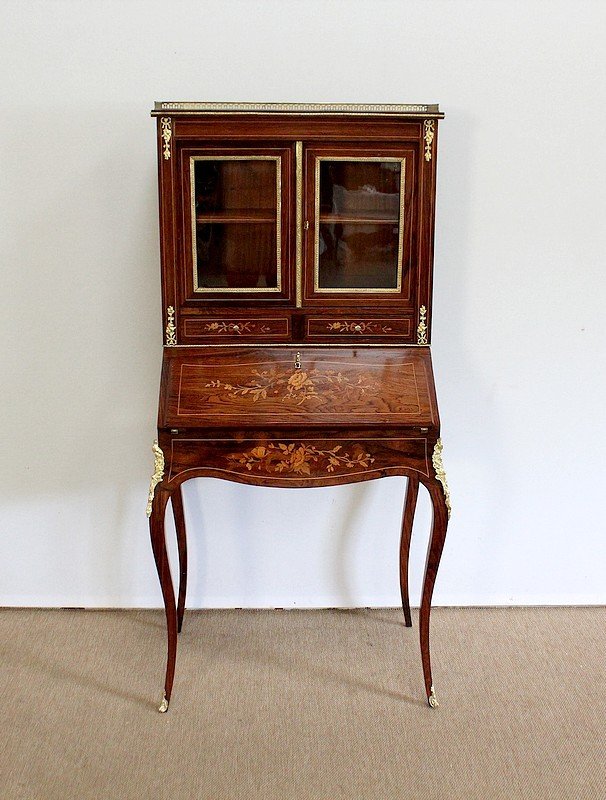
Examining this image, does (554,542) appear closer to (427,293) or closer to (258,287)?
(427,293)

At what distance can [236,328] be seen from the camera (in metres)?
2.59

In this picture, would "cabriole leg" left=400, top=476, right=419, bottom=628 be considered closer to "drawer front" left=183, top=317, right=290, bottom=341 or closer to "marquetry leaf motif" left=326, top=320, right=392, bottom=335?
"marquetry leaf motif" left=326, top=320, right=392, bottom=335

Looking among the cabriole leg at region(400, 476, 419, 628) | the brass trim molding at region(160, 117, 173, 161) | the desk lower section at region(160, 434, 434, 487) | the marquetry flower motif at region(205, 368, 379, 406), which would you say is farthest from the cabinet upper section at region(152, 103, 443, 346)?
the cabriole leg at region(400, 476, 419, 628)

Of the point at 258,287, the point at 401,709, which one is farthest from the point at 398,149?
the point at 401,709

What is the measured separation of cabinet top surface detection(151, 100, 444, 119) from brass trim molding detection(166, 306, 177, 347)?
603mm

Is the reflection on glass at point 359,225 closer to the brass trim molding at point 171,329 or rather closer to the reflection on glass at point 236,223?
the reflection on glass at point 236,223

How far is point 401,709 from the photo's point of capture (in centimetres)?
260

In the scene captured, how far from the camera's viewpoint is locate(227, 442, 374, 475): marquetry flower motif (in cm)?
246

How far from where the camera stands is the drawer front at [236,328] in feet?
8.48

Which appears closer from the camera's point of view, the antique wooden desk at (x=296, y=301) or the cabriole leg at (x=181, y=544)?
the antique wooden desk at (x=296, y=301)

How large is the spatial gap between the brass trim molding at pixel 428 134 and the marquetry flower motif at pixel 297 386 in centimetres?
73

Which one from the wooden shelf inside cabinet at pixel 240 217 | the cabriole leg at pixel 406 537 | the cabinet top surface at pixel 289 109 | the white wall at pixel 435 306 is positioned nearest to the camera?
the cabinet top surface at pixel 289 109

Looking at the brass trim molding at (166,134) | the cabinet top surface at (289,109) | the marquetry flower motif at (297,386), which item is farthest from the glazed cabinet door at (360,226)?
the brass trim molding at (166,134)

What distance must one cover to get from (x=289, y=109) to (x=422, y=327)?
80cm
